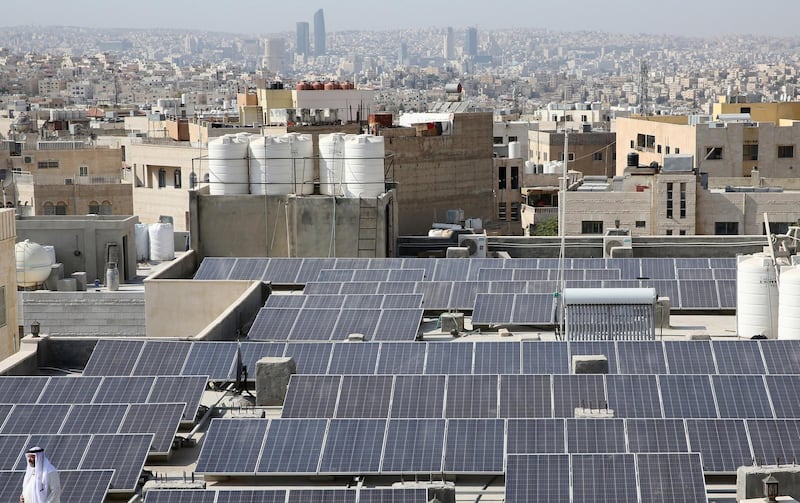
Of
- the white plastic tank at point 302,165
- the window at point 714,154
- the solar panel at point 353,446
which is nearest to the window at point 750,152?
the window at point 714,154

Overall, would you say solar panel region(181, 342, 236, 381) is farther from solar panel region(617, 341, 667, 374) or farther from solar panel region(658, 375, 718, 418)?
solar panel region(658, 375, 718, 418)

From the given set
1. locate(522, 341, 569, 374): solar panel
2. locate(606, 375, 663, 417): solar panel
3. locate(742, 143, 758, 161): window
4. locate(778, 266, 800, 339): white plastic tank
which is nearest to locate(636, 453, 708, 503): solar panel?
locate(606, 375, 663, 417): solar panel

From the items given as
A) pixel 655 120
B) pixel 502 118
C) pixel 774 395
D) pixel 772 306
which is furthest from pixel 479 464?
pixel 502 118

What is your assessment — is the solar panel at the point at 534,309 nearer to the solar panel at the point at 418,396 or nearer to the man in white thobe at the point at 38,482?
the solar panel at the point at 418,396

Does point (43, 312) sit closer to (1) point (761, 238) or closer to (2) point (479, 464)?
(1) point (761, 238)

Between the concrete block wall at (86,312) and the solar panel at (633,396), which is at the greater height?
the solar panel at (633,396)

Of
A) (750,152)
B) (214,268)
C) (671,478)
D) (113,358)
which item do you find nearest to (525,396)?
(671,478)
